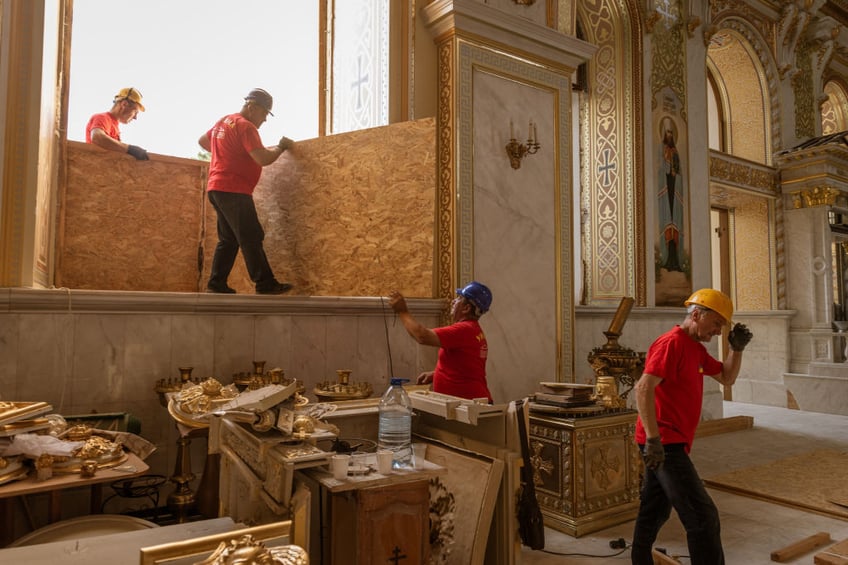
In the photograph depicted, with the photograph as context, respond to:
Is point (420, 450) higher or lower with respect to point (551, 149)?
lower

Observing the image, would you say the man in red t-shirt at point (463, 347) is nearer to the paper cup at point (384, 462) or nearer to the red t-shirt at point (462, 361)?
the red t-shirt at point (462, 361)

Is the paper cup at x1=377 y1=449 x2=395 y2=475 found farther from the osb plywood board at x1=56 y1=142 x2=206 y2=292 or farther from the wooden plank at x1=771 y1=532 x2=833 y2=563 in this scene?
the osb plywood board at x1=56 y1=142 x2=206 y2=292

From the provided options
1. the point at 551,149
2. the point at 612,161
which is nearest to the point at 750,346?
the point at 612,161

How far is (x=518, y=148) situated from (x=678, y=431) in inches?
139

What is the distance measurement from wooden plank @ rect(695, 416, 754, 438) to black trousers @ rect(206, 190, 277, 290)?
6.28 m

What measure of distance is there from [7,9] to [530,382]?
5.12m

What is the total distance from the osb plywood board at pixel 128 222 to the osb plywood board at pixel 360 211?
2.82ft

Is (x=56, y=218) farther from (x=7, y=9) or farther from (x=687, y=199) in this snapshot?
(x=687, y=199)

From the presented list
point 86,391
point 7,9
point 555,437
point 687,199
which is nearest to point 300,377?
point 86,391

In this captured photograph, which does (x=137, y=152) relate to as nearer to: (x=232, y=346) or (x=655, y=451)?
(x=232, y=346)

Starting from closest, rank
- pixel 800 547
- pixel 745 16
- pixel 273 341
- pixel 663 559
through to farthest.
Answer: pixel 663 559 < pixel 800 547 < pixel 273 341 < pixel 745 16

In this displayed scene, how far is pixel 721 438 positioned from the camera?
27.0 ft

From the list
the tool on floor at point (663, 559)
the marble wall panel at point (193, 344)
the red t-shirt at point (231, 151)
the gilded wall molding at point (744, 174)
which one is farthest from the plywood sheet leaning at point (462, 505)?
the gilded wall molding at point (744, 174)

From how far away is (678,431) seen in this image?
129 inches
